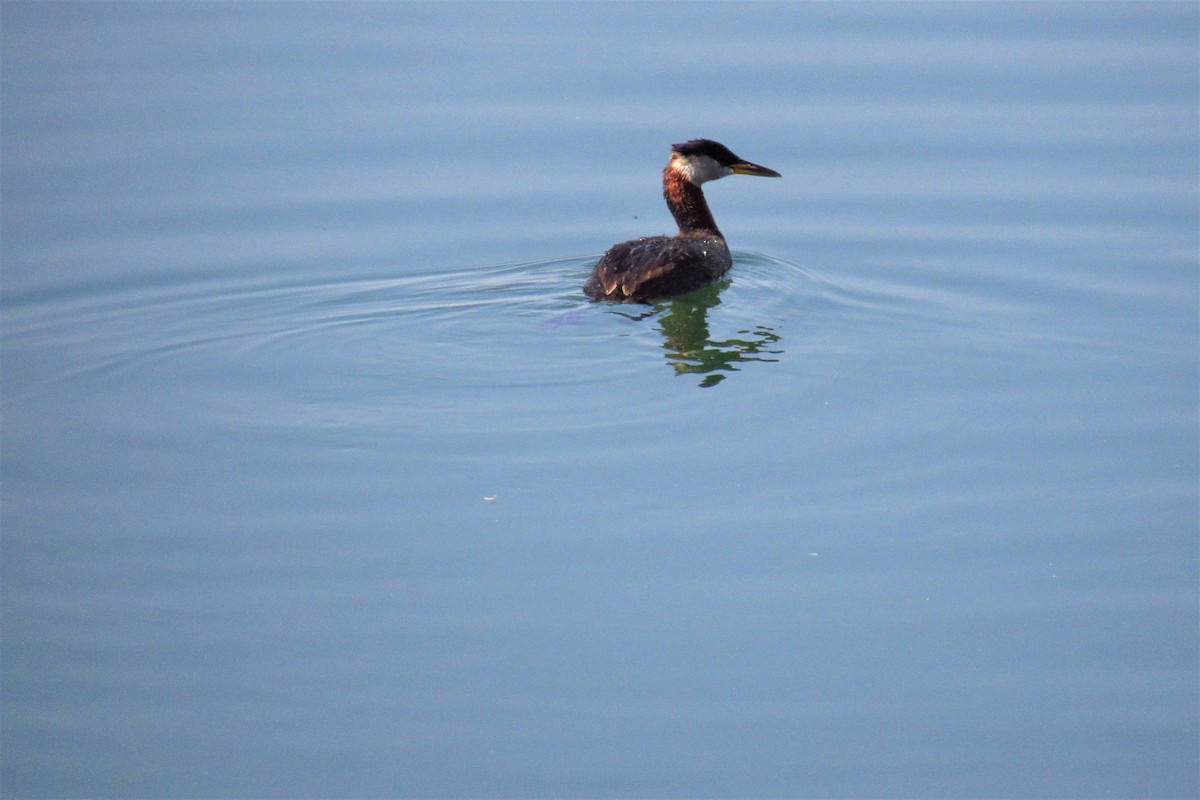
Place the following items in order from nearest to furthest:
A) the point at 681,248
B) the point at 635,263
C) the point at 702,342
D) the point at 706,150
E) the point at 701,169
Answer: the point at 702,342
the point at 635,263
the point at 681,248
the point at 706,150
the point at 701,169

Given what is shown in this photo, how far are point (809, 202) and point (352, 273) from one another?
345 centimetres

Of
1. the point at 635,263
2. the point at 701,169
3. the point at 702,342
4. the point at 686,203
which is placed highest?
the point at 701,169

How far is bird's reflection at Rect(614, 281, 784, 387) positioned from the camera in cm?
855

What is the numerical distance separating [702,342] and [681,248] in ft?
A: 3.28

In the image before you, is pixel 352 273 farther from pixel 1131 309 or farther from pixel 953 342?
pixel 1131 309

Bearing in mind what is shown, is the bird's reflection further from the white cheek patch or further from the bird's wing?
the white cheek patch

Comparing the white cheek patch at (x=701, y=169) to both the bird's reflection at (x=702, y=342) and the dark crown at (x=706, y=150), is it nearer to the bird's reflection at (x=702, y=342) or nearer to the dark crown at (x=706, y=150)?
the dark crown at (x=706, y=150)

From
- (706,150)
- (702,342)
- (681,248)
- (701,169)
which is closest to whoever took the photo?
(702,342)

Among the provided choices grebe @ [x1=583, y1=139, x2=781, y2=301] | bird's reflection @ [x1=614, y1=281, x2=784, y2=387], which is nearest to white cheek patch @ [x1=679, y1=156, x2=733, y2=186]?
grebe @ [x1=583, y1=139, x2=781, y2=301]

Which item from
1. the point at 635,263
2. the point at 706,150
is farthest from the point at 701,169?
the point at 635,263

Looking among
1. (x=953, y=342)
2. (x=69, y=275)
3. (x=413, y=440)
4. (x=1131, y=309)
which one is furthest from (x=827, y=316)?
(x=69, y=275)

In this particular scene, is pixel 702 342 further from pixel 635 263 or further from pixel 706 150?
pixel 706 150

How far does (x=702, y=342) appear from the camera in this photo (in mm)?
8984

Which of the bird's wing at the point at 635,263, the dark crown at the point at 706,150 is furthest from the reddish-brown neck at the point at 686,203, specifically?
the bird's wing at the point at 635,263
